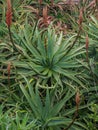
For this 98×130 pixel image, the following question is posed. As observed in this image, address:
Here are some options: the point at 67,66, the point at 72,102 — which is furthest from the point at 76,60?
the point at 72,102

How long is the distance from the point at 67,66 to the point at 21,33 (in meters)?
0.73

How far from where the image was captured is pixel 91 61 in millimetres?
4488

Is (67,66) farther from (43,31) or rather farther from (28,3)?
(28,3)

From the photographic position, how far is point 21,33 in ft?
15.3

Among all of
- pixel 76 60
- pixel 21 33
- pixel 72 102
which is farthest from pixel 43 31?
pixel 72 102

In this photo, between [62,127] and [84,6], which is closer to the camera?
[62,127]

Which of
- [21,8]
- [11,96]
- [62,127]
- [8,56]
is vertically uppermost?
[21,8]

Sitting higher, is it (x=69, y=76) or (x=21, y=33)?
(x=21, y=33)

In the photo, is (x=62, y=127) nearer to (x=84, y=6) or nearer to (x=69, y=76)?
(x=69, y=76)

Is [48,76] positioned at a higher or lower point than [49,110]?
higher

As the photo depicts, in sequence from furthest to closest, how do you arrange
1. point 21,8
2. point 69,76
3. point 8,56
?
point 21,8 → point 8,56 → point 69,76

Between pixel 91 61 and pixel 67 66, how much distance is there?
0.32 m

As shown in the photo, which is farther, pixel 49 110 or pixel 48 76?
pixel 48 76

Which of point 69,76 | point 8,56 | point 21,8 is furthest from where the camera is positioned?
point 21,8
